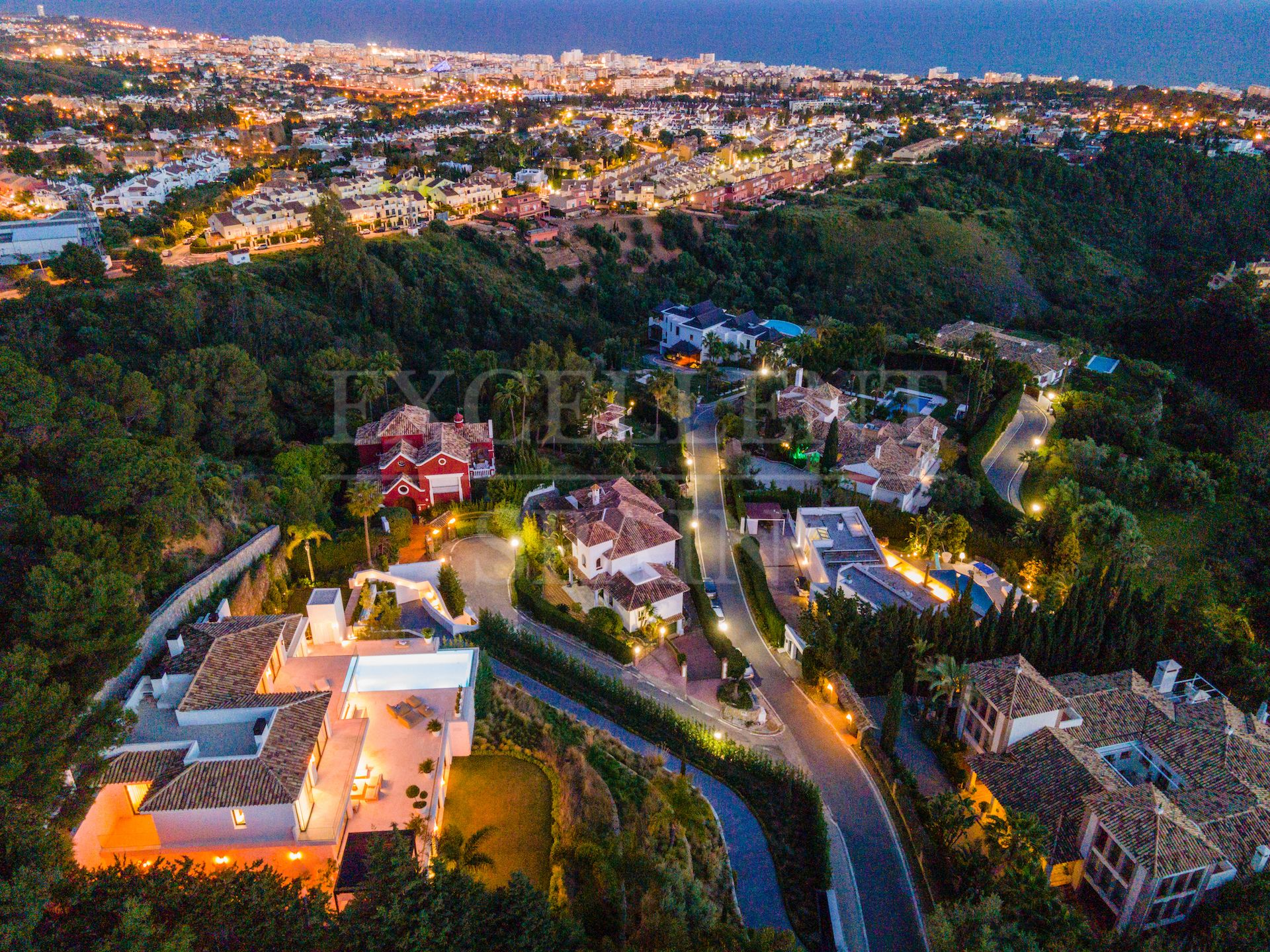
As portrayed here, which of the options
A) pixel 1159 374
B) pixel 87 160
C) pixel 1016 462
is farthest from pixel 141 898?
pixel 87 160

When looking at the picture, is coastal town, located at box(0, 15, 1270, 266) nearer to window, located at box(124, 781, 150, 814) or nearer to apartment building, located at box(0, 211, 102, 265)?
apartment building, located at box(0, 211, 102, 265)

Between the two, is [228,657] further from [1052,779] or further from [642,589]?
[1052,779]

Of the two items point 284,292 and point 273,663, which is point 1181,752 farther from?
point 284,292

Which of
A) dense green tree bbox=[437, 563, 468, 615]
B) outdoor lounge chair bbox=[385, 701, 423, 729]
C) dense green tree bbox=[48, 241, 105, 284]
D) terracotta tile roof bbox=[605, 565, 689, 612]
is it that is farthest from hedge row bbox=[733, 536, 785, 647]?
dense green tree bbox=[48, 241, 105, 284]

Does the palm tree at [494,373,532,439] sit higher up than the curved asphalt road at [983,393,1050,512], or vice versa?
the palm tree at [494,373,532,439]

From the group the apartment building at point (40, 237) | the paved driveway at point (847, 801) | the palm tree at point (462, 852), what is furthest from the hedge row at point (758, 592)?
the apartment building at point (40, 237)

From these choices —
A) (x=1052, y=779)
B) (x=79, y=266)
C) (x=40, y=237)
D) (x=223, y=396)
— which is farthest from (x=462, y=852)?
(x=40, y=237)

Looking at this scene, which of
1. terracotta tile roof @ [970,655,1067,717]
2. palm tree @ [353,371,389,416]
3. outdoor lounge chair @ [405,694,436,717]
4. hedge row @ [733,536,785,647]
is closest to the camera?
outdoor lounge chair @ [405,694,436,717]

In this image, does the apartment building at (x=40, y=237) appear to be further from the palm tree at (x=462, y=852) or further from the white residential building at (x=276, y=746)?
the palm tree at (x=462, y=852)
